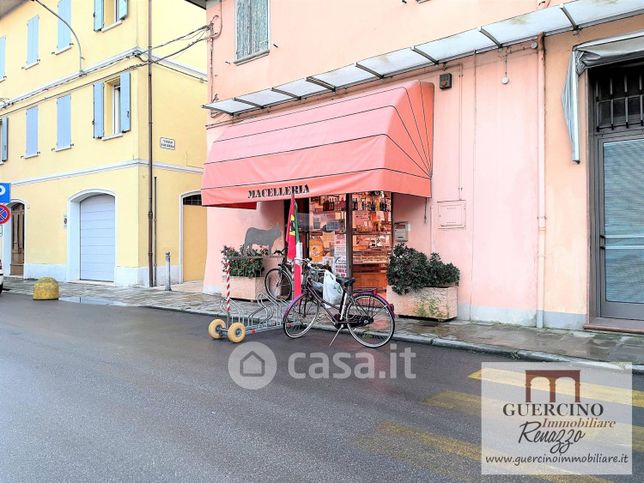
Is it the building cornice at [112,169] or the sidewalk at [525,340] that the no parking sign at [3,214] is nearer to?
the building cornice at [112,169]

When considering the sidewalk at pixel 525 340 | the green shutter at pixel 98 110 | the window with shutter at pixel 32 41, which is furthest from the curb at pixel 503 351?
the window with shutter at pixel 32 41

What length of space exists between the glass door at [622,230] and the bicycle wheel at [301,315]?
4617 millimetres

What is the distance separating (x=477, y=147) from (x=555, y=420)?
554cm

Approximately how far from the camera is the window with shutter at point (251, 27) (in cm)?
1181

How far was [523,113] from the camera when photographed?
8141 millimetres

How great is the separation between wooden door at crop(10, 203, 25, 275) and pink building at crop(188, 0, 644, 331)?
1273 cm

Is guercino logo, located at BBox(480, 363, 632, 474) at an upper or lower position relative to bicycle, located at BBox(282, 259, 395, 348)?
lower

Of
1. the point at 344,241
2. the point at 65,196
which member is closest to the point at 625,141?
the point at 344,241

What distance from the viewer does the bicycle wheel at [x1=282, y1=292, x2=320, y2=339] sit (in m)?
7.38

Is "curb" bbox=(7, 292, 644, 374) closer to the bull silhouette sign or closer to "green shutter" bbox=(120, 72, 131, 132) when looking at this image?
the bull silhouette sign

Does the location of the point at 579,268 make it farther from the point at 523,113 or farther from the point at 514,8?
the point at 514,8

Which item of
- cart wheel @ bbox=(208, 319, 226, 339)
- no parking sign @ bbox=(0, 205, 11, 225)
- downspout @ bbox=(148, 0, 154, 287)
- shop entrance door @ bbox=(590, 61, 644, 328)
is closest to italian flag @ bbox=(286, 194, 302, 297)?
cart wheel @ bbox=(208, 319, 226, 339)

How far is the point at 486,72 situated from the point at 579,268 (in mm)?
3702

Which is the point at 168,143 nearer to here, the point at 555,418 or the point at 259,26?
the point at 259,26
